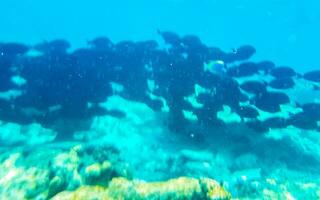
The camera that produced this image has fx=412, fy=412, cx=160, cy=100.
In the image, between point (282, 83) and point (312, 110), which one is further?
point (282, 83)

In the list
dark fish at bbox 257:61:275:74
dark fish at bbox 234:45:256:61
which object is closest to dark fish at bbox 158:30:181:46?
dark fish at bbox 234:45:256:61

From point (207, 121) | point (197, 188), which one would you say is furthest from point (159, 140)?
point (197, 188)

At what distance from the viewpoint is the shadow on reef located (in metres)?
11.1

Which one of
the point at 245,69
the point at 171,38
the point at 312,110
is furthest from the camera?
the point at 171,38

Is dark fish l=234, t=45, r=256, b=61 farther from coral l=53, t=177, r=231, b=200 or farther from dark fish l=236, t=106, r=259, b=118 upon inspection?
coral l=53, t=177, r=231, b=200

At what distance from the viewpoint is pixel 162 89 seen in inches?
493

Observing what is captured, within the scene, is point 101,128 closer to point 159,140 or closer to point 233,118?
point 159,140

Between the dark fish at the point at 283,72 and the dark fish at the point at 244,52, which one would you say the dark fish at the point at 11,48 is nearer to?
the dark fish at the point at 244,52

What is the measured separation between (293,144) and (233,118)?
1841mm

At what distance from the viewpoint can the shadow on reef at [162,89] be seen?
11086mm

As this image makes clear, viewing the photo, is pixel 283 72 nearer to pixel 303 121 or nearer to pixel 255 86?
pixel 303 121

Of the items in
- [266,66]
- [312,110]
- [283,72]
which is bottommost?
[312,110]

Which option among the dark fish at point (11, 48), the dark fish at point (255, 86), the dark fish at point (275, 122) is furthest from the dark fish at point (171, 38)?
the dark fish at point (11, 48)

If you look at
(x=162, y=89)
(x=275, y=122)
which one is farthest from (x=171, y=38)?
(x=275, y=122)
